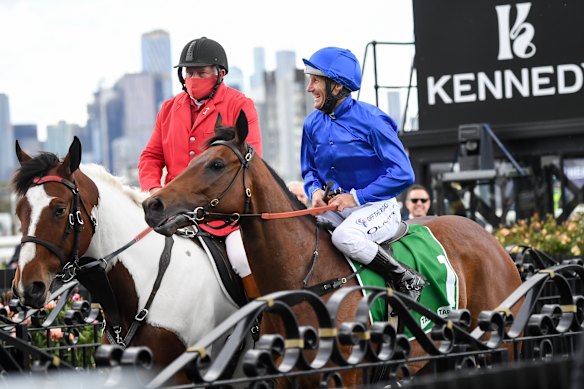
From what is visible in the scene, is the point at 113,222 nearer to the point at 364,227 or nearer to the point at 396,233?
the point at 364,227

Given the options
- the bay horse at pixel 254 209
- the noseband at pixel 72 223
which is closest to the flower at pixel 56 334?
the noseband at pixel 72 223

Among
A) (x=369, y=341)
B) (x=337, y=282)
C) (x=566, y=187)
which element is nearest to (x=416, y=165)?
(x=566, y=187)

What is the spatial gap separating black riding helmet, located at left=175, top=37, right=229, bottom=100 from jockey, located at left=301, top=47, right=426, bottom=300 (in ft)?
2.46

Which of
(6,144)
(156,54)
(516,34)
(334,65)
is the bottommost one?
(6,144)

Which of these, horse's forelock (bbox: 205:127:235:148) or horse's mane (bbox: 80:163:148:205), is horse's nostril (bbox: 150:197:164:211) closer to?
horse's forelock (bbox: 205:127:235:148)

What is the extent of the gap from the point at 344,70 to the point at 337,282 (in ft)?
3.87

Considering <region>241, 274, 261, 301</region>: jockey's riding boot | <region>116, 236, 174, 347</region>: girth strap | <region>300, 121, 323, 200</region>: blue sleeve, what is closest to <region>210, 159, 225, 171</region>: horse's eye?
<region>116, 236, 174, 347</region>: girth strap

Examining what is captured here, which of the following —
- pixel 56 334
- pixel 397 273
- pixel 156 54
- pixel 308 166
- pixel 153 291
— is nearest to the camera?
pixel 153 291

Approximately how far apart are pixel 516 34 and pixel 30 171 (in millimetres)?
9965

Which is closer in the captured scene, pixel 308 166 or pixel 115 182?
pixel 115 182

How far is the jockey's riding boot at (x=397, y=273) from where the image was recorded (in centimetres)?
583

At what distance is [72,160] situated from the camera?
5.79m

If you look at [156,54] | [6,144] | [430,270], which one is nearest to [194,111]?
[430,270]

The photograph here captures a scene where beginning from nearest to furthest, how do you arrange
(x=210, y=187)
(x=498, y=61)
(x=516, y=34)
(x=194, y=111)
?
(x=210, y=187) < (x=194, y=111) < (x=516, y=34) < (x=498, y=61)
